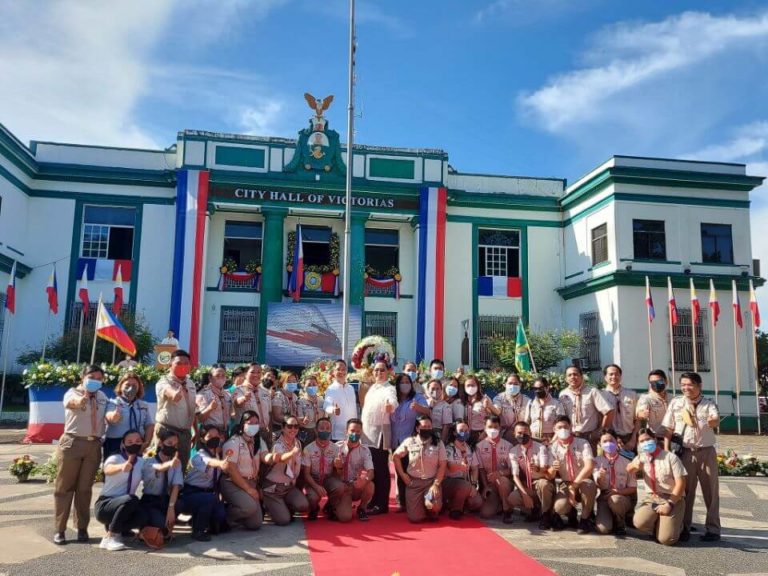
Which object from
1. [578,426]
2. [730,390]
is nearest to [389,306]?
[730,390]

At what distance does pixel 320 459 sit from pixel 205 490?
1.48m

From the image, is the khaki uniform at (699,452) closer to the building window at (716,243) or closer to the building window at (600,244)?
the building window at (600,244)

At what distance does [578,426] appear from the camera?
25.9ft

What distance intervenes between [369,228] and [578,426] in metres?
14.4

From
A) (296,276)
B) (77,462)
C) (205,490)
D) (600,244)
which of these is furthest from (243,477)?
(600,244)

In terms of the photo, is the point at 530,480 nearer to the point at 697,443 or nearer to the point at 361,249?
the point at 697,443

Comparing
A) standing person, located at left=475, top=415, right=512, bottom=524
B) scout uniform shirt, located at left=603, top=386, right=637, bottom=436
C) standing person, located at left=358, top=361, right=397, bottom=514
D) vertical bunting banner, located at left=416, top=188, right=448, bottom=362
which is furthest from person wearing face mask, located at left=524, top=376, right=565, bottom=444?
vertical bunting banner, located at left=416, top=188, right=448, bottom=362

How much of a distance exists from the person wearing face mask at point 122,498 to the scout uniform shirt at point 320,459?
2006 millimetres

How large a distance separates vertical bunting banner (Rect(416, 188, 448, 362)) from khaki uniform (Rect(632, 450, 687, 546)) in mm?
13631

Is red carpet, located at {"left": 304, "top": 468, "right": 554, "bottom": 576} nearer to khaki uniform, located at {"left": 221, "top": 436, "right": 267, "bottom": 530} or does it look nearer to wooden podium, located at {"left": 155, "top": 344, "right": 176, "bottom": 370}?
khaki uniform, located at {"left": 221, "top": 436, "right": 267, "bottom": 530}

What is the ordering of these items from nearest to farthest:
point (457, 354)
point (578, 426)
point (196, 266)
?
1. point (578, 426)
2. point (196, 266)
3. point (457, 354)

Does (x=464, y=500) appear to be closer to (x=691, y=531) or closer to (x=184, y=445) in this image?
(x=691, y=531)

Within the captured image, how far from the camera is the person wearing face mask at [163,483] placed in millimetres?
6074

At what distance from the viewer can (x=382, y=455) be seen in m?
7.89
